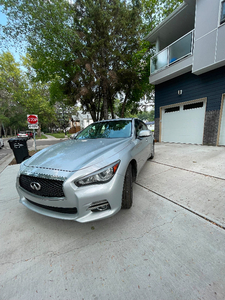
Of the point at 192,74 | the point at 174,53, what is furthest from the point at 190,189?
the point at 174,53

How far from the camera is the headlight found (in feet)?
4.75

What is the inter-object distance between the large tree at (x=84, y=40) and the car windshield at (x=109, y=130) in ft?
18.7

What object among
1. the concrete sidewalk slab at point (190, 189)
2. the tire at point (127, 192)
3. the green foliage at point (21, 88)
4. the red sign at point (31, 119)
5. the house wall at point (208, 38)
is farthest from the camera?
the green foliage at point (21, 88)

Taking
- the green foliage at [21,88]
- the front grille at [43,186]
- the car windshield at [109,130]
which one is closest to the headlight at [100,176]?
the front grille at [43,186]

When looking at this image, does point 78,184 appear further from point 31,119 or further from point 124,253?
point 31,119

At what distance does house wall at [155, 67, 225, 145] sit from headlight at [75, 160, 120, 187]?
21.7 ft

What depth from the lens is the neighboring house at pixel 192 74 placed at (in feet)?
17.3

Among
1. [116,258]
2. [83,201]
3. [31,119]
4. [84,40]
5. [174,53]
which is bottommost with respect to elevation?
[116,258]

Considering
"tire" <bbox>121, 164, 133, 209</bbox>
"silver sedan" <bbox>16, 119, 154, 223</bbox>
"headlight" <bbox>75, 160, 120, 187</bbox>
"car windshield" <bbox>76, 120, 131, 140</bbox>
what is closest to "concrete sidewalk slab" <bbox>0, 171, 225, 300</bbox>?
"tire" <bbox>121, 164, 133, 209</bbox>

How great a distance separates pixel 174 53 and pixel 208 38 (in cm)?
168

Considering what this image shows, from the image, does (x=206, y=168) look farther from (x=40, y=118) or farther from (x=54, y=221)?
(x=40, y=118)

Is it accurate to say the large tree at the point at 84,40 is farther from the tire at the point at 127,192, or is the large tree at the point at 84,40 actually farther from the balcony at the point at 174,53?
the tire at the point at 127,192

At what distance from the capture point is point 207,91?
6148 millimetres

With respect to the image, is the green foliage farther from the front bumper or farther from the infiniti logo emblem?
the front bumper
